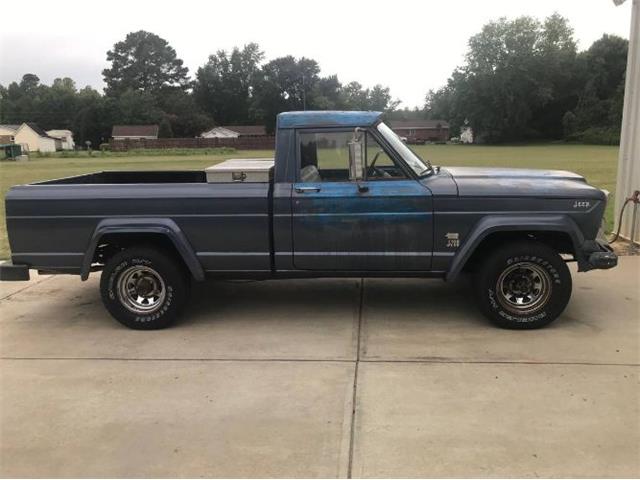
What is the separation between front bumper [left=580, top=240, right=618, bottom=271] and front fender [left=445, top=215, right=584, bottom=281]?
10 cm

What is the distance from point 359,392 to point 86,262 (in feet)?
9.12

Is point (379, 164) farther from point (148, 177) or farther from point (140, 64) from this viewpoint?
point (140, 64)

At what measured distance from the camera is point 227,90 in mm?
121062

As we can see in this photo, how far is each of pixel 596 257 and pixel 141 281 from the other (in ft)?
13.2

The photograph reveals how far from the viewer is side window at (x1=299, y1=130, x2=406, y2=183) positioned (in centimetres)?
514

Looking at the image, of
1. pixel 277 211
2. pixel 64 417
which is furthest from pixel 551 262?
pixel 64 417

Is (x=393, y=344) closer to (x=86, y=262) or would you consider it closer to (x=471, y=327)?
(x=471, y=327)

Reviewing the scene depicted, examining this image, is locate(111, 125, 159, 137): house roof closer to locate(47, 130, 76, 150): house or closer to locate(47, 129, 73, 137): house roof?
locate(47, 130, 76, 150): house

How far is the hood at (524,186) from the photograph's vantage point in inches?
196

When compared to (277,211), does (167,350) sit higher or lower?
lower

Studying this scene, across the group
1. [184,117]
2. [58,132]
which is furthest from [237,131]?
[58,132]

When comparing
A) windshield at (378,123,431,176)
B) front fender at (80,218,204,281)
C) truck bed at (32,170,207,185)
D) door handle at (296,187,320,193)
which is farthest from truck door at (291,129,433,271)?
truck bed at (32,170,207,185)

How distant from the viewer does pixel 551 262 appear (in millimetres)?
5008

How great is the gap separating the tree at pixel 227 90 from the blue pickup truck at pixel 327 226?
4622 inches
